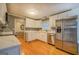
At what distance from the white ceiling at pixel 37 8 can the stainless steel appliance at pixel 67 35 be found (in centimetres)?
20

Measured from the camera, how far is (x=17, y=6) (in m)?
1.74

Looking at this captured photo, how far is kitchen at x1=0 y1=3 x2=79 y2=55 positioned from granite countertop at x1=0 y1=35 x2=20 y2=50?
31mm

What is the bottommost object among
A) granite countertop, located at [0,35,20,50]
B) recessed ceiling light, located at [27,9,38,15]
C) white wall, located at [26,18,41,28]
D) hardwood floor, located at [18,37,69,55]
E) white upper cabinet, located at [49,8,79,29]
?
hardwood floor, located at [18,37,69,55]

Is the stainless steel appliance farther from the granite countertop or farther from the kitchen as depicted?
the granite countertop

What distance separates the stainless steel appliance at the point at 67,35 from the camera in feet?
5.74

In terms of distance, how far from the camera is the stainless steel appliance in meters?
1.75

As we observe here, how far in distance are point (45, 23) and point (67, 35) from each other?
1.33ft

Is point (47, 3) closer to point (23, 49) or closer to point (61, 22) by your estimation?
point (61, 22)

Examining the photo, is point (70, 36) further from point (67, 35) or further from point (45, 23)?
point (45, 23)

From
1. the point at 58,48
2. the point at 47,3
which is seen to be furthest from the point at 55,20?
the point at 58,48

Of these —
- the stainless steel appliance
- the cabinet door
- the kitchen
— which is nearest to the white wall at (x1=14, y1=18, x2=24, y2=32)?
the kitchen

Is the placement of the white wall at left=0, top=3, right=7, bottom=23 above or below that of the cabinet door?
above

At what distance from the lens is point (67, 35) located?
1.81 m

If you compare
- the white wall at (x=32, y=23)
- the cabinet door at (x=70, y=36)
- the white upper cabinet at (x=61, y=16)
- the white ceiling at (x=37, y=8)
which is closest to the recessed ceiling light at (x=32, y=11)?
→ the white ceiling at (x=37, y=8)
